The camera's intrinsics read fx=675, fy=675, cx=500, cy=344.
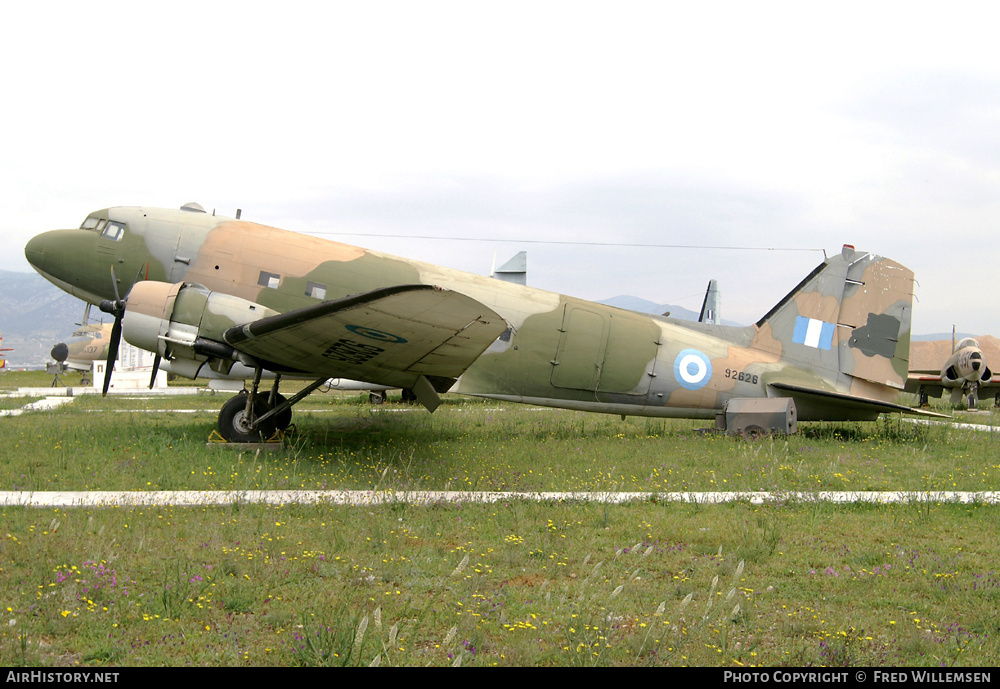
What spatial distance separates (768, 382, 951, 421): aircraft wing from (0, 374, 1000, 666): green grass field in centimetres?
282

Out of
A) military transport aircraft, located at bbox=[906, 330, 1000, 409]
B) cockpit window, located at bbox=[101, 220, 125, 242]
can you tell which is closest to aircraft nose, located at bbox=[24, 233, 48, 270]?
cockpit window, located at bbox=[101, 220, 125, 242]

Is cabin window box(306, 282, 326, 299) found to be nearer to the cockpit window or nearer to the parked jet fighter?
the cockpit window

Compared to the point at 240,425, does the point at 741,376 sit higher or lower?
higher

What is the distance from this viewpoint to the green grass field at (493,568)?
4594 mm

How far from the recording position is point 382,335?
9695 millimetres

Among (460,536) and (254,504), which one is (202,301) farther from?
(460,536)

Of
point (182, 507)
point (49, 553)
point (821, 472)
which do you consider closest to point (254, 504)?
point (182, 507)

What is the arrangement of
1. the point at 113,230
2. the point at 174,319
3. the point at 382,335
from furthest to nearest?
1. the point at 113,230
2. the point at 174,319
3. the point at 382,335

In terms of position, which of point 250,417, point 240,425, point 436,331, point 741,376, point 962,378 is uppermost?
point 436,331

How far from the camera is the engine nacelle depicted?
39.2 feet

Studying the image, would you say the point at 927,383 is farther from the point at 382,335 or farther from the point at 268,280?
the point at 382,335

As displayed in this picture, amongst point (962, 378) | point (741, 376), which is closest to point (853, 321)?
point (741, 376)

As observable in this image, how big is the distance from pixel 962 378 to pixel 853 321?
16.1 metres

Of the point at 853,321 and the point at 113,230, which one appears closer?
the point at 113,230
